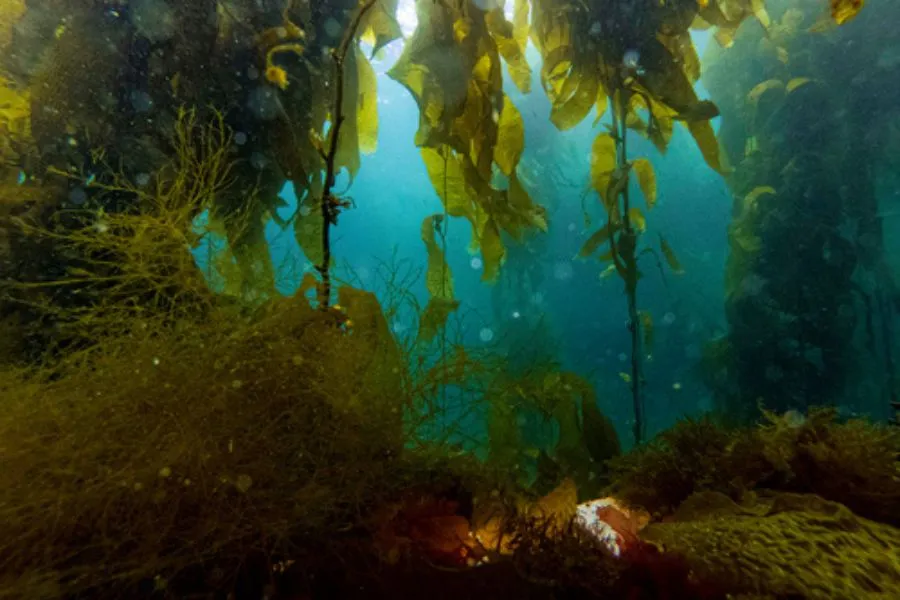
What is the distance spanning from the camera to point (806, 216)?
759 centimetres

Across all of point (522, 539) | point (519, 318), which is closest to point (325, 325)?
point (522, 539)

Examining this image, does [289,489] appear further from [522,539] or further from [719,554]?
[719,554]

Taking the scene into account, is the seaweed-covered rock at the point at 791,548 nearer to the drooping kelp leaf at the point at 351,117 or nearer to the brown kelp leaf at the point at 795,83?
the drooping kelp leaf at the point at 351,117

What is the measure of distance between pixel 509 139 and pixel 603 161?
1.09m

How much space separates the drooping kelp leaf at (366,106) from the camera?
11.0 ft

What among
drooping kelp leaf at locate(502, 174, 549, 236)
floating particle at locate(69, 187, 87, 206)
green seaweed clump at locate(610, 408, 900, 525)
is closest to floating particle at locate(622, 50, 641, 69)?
drooping kelp leaf at locate(502, 174, 549, 236)

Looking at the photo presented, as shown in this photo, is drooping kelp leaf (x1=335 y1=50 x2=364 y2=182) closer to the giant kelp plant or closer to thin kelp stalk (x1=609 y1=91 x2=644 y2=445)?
thin kelp stalk (x1=609 y1=91 x2=644 y2=445)

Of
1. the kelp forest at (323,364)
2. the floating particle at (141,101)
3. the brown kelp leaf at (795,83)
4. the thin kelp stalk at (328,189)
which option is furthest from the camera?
the brown kelp leaf at (795,83)

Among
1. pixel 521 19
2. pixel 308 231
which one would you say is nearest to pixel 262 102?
pixel 308 231

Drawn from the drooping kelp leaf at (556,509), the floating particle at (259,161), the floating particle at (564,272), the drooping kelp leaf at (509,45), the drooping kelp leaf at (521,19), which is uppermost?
the floating particle at (564,272)

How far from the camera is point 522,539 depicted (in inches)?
56.2

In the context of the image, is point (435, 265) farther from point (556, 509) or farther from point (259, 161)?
point (556, 509)

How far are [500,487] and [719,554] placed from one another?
659 millimetres

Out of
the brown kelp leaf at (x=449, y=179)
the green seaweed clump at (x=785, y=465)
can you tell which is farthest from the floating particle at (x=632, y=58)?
the green seaweed clump at (x=785, y=465)
